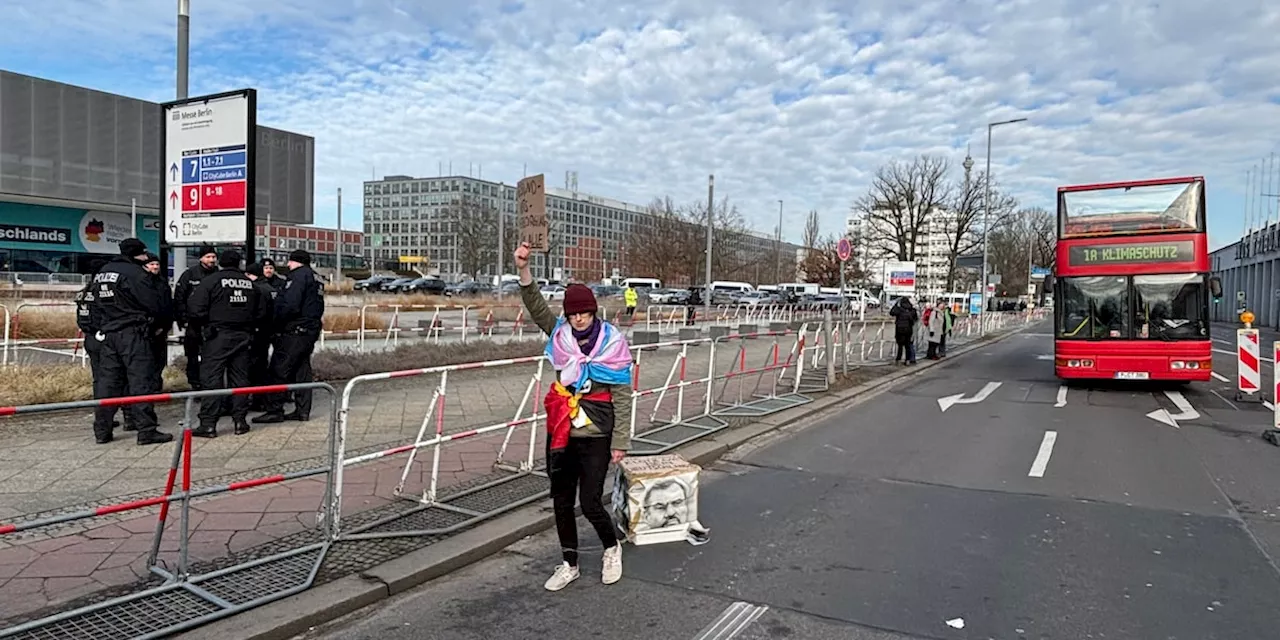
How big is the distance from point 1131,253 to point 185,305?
15120 millimetres

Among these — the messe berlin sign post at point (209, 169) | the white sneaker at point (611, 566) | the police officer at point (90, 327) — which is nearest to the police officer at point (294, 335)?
the messe berlin sign post at point (209, 169)

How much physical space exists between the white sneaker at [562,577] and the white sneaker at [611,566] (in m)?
0.17

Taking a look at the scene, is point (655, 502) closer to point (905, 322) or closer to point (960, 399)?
point (960, 399)

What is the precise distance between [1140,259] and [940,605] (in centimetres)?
1296

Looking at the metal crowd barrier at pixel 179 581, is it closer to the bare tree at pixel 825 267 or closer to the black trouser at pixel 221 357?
the black trouser at pixel 221 357

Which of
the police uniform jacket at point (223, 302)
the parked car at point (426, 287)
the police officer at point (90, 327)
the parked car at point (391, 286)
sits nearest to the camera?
the police officer at point (90, 327)

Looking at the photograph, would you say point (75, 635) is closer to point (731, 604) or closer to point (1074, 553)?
point (731, 604)

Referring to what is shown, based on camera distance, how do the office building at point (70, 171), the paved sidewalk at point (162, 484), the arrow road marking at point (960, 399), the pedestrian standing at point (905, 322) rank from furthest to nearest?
the office building at point (70, 171) < the pedestrian standing at point (905, 322) < the arrow road marking at point (960, 399) < the paved sidewalk at point (162, 484)

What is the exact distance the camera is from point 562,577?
4812 millimetres

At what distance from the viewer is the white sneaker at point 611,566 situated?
4.89m

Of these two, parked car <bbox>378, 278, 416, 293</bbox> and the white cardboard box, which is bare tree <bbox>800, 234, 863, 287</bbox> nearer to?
parked car <bbox>378, 278, 416, 293</bbox>

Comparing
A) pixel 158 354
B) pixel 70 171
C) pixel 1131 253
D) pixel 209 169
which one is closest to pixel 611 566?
pixel 158 354

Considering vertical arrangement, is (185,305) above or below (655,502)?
above

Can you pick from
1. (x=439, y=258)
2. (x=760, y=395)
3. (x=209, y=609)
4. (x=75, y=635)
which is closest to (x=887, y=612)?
(x=209, y=609)
